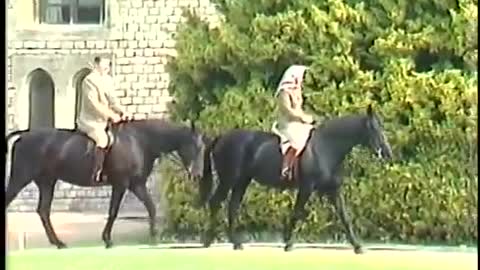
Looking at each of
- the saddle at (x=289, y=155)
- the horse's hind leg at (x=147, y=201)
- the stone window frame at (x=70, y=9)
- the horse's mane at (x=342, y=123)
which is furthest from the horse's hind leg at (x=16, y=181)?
the horse's mane at (x=342, y=123)

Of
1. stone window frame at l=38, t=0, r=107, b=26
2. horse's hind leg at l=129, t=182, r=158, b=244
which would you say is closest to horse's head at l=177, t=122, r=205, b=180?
horse's hind leg at l=129, t=182, r=158, b=244

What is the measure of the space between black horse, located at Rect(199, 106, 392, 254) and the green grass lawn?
31 mm

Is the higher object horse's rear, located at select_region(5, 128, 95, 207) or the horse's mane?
the horse's mane

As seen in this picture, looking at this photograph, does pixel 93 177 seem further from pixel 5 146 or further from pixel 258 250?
pixel 258 250

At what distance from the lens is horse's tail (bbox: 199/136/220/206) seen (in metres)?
2.08

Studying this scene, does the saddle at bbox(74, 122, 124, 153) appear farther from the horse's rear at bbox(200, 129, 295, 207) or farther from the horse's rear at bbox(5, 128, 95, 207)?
the horse's rear at bbox(200, 129, 295, 207)

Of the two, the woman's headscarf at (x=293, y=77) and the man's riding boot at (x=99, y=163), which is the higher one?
the woman's headscarf at (x=293, y=77)

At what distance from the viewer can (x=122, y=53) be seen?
81.4 inches

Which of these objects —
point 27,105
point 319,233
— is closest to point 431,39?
point 319,233

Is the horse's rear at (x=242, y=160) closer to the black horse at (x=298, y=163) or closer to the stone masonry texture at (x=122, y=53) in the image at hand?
the black horse at (x=298, y=163)

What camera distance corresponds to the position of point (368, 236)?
2.06 metres

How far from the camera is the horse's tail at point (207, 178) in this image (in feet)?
6.83

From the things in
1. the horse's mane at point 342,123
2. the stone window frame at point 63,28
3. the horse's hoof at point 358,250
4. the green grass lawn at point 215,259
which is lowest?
the green grass lawn at point 215,259

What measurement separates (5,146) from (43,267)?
11.4 inches
